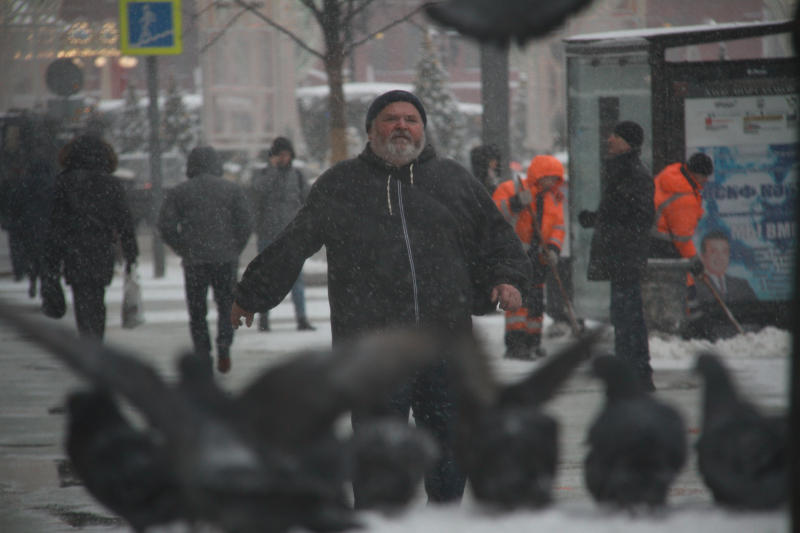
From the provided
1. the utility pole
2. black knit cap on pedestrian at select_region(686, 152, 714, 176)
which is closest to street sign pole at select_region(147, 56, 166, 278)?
the utility pole

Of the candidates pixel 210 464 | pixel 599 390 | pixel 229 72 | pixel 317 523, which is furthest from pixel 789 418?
pixel 229 72

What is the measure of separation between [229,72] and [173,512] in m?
35.3

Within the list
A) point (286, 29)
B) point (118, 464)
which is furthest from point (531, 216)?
point (118, 464)

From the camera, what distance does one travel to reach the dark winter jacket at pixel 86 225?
813cm

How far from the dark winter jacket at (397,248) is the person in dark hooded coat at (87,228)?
3.86m

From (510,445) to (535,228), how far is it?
25.9 ft

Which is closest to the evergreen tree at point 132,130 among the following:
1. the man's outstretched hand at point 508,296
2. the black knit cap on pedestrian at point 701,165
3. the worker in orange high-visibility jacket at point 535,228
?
the worker in orange high-visibility jacket at point 535,228

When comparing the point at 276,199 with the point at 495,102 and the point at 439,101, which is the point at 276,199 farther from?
the point at 439,101

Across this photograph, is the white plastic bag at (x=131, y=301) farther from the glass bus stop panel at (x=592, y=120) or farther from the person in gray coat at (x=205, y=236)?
the glass bus stop panel at (x=592, y=120)

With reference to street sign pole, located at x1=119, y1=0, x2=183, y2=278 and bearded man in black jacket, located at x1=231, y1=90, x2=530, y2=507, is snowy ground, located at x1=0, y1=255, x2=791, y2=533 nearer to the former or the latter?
bearded man in black jacket, located at x1=231, y1=90, x2=530, y2=507

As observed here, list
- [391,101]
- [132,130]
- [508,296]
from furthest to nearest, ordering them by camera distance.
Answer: [132,130] → [391,101] → [508,296]

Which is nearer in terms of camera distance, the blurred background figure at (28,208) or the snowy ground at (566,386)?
the snowy ground at (566,386)

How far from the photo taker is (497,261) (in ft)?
15.0

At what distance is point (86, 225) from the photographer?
8250mm
